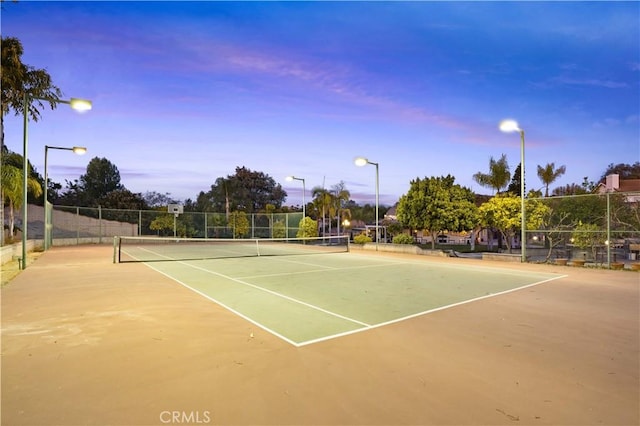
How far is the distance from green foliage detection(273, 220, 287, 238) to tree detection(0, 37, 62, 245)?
72.7 ft

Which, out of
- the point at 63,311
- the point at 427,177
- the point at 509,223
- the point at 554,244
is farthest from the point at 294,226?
the point at 63,311

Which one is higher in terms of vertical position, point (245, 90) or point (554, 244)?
point (245, 90)

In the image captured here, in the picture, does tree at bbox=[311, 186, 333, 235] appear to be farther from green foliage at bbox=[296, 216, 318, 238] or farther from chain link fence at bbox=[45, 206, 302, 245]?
green foliage at bbox=[296, 216, 318, 238]

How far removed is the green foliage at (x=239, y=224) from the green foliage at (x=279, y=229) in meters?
3.20

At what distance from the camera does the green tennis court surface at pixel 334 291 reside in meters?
6.11

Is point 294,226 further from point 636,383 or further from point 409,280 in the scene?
point 636,383

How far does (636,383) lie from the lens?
388 centimetres

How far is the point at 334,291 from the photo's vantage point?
9062 millimetres

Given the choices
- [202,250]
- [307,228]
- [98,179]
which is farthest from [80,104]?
[98,179]

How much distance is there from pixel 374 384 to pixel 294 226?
109 feet

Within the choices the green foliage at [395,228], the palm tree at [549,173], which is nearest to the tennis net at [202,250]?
the green foliage at [395,228]

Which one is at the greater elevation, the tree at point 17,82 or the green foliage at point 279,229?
the tree at point 17,82

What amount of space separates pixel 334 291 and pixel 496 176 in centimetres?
3289

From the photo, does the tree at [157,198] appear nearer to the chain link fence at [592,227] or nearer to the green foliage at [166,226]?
the green foliage at [166,226]
